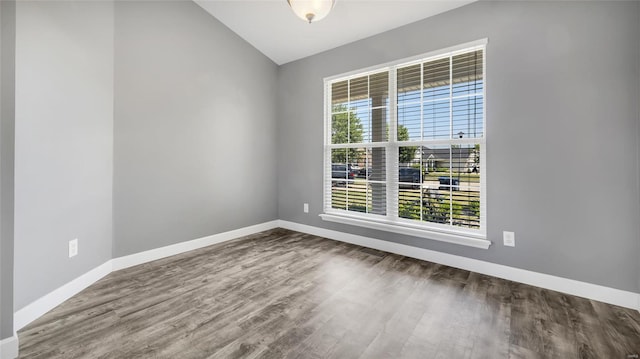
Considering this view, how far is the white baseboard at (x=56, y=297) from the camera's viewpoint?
178 cm

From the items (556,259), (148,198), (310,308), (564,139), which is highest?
(564,139)

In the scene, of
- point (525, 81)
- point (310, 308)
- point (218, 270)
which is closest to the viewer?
point (310, 308)

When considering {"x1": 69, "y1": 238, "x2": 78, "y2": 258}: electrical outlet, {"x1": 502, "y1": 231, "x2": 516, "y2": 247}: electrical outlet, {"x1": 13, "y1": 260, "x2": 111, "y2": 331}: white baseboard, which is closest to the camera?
{"x1": 13, "y1": 260, "x2": 111, "y2": 331}: white baseboard

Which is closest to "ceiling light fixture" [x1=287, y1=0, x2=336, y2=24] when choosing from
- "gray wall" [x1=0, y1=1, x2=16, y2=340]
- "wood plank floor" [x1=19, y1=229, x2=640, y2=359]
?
"gray wall" [x1=0, y1=1, x2=16, y2=340]

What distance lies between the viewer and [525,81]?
8.02 ft

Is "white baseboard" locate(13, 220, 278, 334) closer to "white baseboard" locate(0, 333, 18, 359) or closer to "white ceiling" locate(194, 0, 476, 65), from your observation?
"white baseboard" locate(0, 333, 18, 359)

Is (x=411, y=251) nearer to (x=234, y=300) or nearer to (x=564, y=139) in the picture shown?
(x=564, y=139)

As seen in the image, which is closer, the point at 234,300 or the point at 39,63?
the point at 39,63

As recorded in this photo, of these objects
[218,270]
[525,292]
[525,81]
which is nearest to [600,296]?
[525,292]

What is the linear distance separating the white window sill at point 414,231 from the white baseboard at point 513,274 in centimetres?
16

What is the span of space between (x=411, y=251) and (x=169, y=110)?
10.2ft

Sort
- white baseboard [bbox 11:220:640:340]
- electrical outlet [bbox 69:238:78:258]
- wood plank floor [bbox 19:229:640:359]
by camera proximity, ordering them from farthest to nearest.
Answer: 1. electrical outlet [bbox 69:238:78:258]
2. white baseboard [bbox 11:220:640:340]
3. wood plank floor [bbox 19:229:640:359]

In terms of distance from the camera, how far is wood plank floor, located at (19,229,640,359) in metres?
1.59

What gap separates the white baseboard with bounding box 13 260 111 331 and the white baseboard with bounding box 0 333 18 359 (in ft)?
0.53
